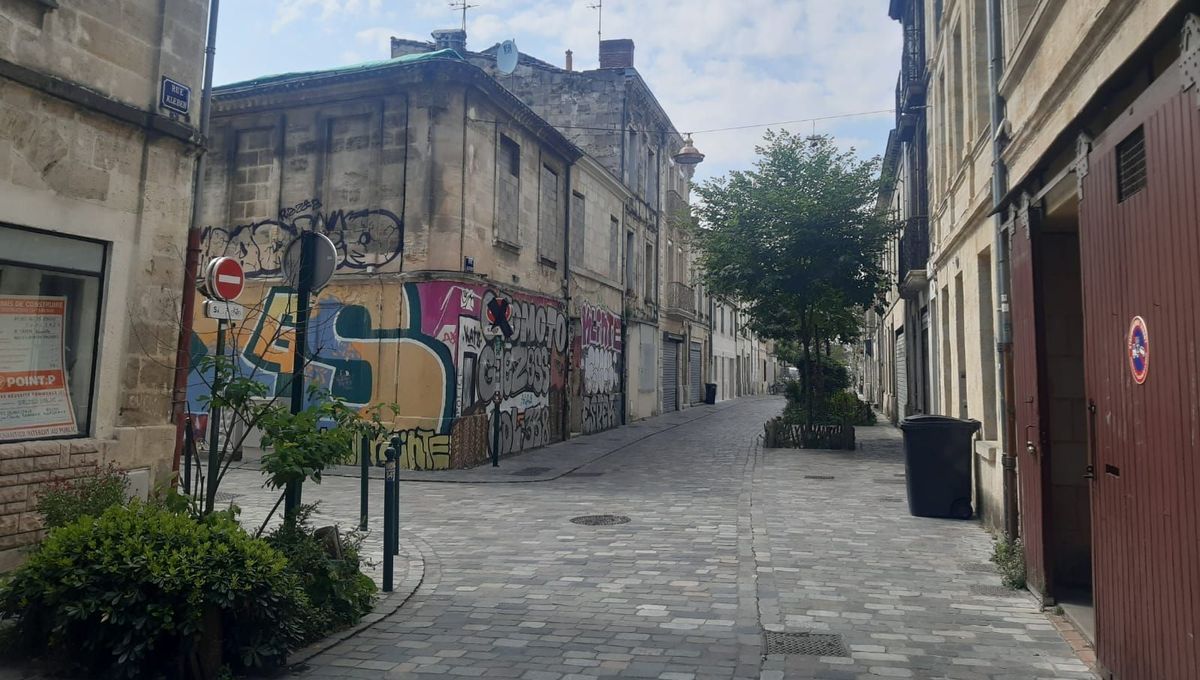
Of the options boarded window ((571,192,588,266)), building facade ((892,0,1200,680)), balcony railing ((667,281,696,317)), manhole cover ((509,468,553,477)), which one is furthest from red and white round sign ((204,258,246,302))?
balcony railing ((667,281,696,317))

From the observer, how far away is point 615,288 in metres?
23.7

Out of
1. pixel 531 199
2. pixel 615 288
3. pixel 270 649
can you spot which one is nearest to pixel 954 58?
pixel 531 199

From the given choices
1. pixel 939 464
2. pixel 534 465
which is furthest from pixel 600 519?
pixel 534 465

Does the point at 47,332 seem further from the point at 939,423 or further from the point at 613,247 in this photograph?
the point at 613,247

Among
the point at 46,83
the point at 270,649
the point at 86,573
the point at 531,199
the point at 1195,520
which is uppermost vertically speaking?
the point at 531,199

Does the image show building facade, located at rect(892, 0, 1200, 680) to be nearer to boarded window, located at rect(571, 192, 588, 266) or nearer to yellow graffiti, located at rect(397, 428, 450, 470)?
yellow graffiti, located at rect(397, 428, 450, 470)

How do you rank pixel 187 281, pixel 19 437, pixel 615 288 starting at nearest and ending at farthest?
pixel 19 437 < pixel 187 281 < pixel 615 288

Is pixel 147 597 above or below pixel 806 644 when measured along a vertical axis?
above

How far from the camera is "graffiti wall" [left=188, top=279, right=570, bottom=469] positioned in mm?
14000

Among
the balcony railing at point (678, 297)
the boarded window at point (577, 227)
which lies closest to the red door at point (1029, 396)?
the boarded window at point (577, 227)

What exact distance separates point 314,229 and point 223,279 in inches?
283

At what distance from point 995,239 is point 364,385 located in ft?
35.2

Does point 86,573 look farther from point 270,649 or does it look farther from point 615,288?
point 615,288

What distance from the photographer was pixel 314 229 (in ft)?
50.1
